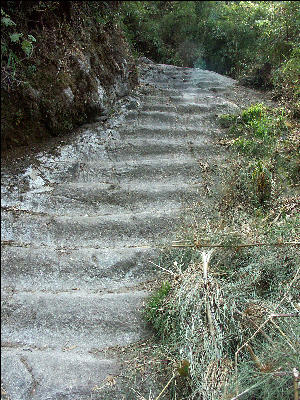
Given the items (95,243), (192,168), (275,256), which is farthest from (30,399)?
(192,168)

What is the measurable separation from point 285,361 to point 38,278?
135 centimetres

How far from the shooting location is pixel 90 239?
251cm

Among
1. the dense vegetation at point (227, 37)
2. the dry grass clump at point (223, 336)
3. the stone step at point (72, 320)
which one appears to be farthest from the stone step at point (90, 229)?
the dense vegetation at point (227, 37)

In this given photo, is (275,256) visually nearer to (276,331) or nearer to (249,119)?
(276,331)

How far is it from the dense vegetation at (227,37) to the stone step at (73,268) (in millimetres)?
2458

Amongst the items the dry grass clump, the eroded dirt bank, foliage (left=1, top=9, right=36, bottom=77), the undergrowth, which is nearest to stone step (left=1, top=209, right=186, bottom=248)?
the undergrowth

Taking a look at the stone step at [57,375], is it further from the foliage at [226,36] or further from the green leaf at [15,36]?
the foliage at [226,36]

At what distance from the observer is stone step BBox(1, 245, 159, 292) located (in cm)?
221

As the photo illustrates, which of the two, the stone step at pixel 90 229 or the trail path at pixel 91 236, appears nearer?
the trail path at pixel 91 236

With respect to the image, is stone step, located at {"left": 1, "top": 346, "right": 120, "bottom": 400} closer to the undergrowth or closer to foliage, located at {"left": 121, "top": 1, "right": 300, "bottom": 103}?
the undergrowth

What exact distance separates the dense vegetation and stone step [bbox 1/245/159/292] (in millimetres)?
2458

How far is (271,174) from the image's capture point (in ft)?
10.2

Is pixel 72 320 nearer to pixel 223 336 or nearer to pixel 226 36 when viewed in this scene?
pixel 223 336

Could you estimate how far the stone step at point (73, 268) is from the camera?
7.25 ft
